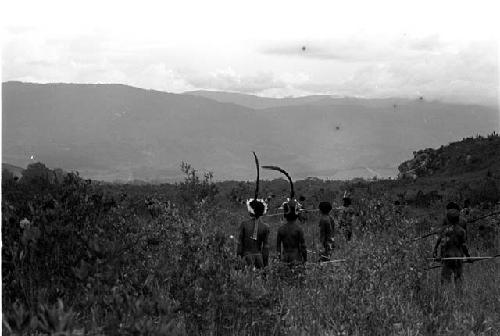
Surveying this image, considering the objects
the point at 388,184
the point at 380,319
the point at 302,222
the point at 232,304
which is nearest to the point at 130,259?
the point at 232,304

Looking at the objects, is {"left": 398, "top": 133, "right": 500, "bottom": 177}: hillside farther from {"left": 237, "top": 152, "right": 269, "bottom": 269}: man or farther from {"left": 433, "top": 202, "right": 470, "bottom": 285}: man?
{"left": 237, "top": 152, "right": 269, "bottom": 269}: man

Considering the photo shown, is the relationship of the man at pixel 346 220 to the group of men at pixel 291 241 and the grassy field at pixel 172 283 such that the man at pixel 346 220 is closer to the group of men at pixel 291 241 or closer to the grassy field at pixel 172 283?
the group of men at pixel 291 241

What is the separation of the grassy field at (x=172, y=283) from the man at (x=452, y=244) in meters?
1.08

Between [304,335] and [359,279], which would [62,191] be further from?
[359,279]

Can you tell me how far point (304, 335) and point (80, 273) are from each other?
2240mm

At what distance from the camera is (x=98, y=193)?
5.80 metres

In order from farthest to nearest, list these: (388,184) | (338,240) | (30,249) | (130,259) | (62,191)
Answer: (388,184)
(338,240)
(62,191)
(130,259)
(30,249)

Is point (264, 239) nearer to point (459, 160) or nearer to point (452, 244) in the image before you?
point (452, 244)

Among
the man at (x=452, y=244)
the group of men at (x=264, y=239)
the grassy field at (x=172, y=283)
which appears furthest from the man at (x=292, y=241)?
the man at (x=452, y=244)

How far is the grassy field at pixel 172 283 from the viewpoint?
386 cm

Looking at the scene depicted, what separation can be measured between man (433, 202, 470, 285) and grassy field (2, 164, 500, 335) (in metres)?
1.08

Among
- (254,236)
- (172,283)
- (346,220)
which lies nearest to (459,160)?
(346,220)

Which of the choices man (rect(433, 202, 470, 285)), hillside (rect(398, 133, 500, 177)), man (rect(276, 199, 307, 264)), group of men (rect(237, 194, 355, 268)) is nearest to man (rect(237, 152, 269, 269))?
group of men (rect(237, 194, 355, 268))

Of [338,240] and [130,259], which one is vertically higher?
[130,259]
